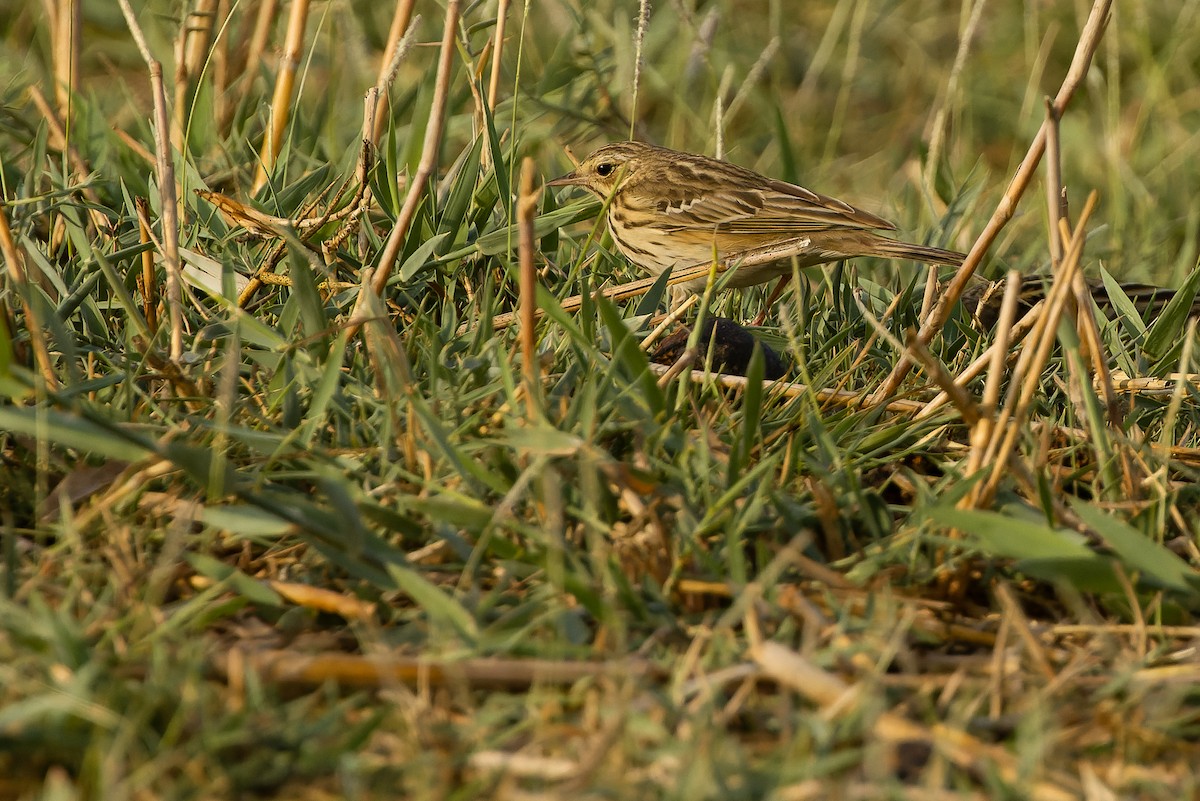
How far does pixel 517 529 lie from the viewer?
279cm

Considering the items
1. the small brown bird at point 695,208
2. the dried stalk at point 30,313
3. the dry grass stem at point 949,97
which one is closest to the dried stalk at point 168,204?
the dried stalk at point 30,313

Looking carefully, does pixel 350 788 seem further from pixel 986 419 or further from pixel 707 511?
pixel 986 419

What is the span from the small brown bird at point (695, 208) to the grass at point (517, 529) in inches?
26.3

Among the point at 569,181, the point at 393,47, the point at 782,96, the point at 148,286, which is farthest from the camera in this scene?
the point at 782,96

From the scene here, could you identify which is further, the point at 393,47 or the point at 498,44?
the point at 393,47

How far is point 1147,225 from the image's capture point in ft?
19.9

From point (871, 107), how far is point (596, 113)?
8.91 feet

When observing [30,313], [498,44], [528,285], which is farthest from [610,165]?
[30,313]

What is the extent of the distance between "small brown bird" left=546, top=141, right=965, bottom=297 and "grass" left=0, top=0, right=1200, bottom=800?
2.19 feet

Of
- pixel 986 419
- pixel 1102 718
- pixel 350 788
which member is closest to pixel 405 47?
pixel 986 419

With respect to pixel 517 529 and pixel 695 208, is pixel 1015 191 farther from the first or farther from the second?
pixel 695 208

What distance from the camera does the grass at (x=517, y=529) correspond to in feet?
7.66

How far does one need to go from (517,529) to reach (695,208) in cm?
316

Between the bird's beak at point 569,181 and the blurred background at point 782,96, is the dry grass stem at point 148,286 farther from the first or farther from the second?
the bird's beak at point 569,181
